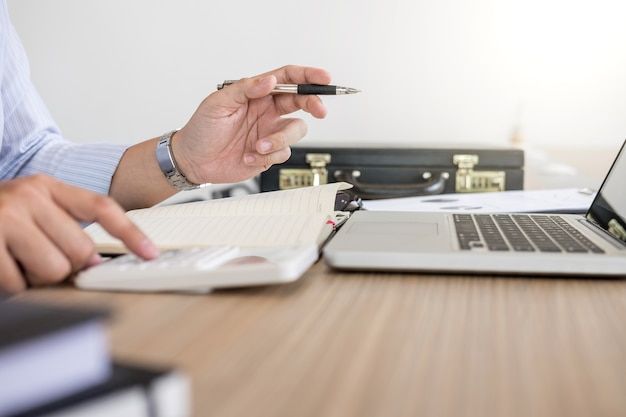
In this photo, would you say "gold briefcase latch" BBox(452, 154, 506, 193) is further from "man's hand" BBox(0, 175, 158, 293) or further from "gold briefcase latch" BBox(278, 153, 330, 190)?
"man's hand" BBox(0, 175, 158, 293)

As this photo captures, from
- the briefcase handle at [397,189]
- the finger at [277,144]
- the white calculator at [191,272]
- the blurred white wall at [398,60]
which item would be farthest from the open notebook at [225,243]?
the blurred white wall at [398,60]

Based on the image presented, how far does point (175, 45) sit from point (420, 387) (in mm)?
2767

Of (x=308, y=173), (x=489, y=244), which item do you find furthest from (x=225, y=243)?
(x=308, y=173)

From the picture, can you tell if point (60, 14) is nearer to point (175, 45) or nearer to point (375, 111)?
point (175, 45)

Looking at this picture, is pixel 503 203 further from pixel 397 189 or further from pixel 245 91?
pixel 245 91

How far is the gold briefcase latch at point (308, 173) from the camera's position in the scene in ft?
5.48

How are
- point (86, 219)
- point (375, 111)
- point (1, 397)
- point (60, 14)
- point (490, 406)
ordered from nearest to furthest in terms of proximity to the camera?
point (1, 397) → point (490, 406) → point (86, 219) → point (375, 111) → point (60, 14)

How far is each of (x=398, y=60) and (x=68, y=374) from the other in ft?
8.88

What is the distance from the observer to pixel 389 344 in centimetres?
47

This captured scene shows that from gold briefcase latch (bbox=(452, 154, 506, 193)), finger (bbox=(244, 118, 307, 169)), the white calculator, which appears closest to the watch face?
finger (bbox=(244, 118, 307, 169))

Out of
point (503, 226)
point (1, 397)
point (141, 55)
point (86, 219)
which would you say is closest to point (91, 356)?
point (1, 397)

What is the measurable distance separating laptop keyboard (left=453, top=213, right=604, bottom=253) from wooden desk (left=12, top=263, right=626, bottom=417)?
0.14 ft

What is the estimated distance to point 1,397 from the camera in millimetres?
259

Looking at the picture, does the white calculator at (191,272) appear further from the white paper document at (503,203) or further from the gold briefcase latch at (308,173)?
the gold briefcase latch at (308,173)
